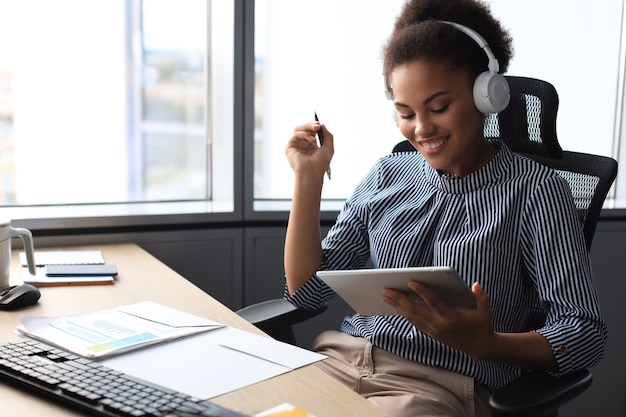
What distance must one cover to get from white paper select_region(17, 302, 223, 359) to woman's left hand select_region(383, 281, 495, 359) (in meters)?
0.32

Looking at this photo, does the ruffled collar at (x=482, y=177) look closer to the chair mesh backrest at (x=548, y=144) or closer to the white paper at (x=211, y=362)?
the chair mesh backrest at (x=548, y=144)

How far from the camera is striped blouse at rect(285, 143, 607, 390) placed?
126cm

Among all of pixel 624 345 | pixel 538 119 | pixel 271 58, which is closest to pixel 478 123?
pixel 538 119

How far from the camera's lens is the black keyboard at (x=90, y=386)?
83 cm

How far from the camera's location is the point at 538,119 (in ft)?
4.78

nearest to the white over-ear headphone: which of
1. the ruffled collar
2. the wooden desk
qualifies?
A: the ruffled collar

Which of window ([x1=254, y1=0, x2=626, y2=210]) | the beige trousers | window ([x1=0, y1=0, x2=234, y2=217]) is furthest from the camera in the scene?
window ([x1=254, y1=0, x2=626, y2=210])

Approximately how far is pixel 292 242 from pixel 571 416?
142 centimetres

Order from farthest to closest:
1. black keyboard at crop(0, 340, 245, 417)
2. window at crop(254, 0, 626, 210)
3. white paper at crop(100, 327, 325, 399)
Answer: window at crop(254, 0, 626, 210), white paper at crop(100, 327, 325, 399), black keyboard at crop(0, 340, 245, 417)

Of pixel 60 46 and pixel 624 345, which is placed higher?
pixel 60 46

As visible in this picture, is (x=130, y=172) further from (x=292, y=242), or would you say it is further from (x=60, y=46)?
(x=292, y=242)

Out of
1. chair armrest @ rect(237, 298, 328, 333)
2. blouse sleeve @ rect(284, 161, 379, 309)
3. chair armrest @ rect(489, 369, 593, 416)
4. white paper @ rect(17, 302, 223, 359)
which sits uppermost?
blouse sleeve @ rect(284, 161, 379, 309)

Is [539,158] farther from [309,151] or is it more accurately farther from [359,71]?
[359,71]

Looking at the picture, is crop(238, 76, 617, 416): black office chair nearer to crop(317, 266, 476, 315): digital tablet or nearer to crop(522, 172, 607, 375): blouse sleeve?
crop(522, 172, 607, 375): blouse sleeve
